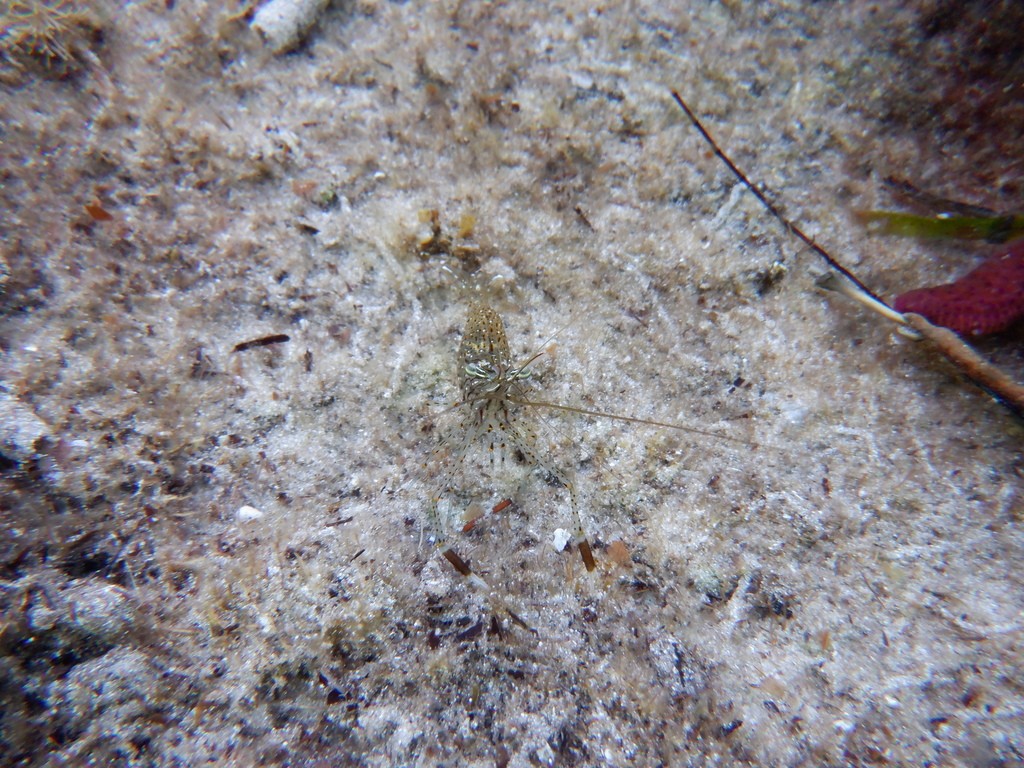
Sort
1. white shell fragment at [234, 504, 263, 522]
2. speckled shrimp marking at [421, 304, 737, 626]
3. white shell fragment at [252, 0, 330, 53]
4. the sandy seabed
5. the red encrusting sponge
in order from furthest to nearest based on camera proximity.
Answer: white shell fragment at [252, 0, 330, 53], speckled shrimp marking at [421, 304, 737, 626], white shell fragment at [234, 504, 263, 522], the red encrusting sponge, the sandy seabed

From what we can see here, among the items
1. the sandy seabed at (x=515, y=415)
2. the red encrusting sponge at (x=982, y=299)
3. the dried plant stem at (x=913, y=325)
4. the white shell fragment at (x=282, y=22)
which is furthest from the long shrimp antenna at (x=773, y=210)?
the white shell fragment at (x=282, y=22)

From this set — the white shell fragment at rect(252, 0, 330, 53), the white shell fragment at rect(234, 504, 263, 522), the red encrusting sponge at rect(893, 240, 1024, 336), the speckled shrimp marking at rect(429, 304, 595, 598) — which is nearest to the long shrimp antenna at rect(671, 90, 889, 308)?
the red encrusting sponge at rect(893, 240, 1024, 336)

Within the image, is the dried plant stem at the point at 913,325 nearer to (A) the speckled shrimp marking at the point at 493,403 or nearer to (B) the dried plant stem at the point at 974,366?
(B) the dried plant stem at the point at 974,366

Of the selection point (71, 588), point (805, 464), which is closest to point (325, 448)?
point (71, 588)

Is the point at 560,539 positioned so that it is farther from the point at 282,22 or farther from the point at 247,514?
the point at 282,22

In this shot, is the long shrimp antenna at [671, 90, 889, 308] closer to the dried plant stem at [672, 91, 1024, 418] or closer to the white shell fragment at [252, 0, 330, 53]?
the dried plant stem at [672, 91, 1024, 418]
